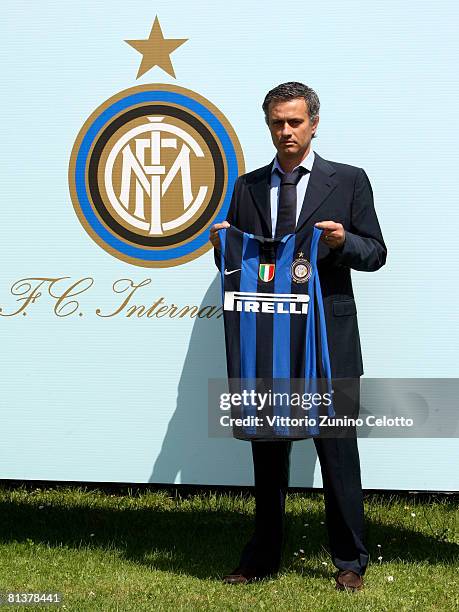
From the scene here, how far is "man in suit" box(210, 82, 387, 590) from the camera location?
358 centimetres

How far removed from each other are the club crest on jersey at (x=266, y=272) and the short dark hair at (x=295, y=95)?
18.9 inches

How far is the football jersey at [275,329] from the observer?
3.56 m

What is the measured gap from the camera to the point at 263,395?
140 inches

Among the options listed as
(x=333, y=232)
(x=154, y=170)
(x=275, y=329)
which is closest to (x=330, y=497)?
(x=275, y=329)

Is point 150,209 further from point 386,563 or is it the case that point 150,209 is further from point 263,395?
point 386,563

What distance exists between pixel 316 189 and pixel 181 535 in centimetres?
166

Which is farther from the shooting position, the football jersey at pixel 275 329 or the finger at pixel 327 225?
the football jersey at pixel 275 329

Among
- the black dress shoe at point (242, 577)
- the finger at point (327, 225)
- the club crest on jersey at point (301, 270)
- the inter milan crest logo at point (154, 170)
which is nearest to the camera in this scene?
the finger at point (327, 225)

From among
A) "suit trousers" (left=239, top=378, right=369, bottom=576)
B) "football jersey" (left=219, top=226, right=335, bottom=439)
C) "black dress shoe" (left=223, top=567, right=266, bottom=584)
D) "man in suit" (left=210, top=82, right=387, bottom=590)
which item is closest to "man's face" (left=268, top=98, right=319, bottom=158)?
"man in suit" (left=210, top=82, right=387, bottom=590)

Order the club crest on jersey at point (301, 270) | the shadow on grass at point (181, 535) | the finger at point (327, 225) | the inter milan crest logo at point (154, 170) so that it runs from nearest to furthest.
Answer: the finger at point (327, 225) < the club crest on jersey at point (301, 270) < the inter milan crest logo at point (154, 170) < the shadow on grass at point (181, 535)

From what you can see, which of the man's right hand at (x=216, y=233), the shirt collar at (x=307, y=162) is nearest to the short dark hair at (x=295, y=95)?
the shirt collar at (x=307, y=162)

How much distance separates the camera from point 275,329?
11.7 ft

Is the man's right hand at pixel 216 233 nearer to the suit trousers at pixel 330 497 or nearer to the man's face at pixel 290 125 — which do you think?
the man's face at pixel 290 125

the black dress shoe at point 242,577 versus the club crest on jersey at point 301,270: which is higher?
the club crest on jersey at point 301,270
